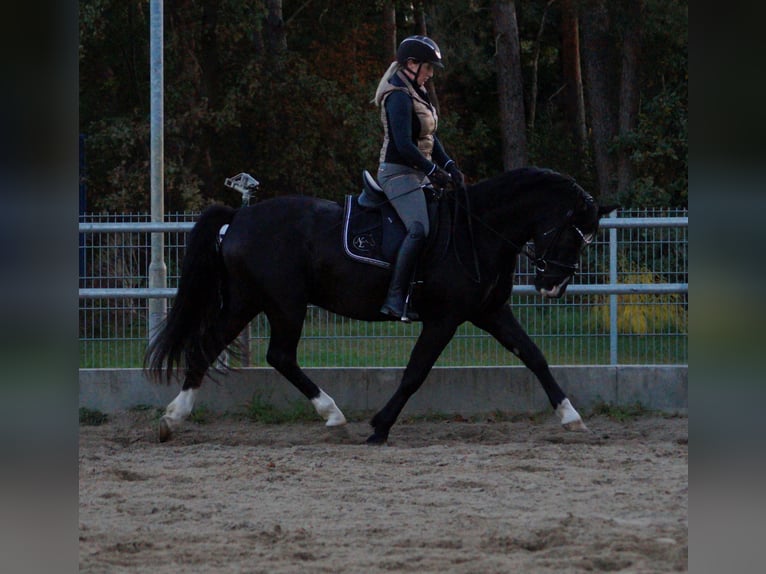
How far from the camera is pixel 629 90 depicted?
23.2 metres

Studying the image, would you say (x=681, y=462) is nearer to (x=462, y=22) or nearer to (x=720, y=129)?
(x=720, y=129)

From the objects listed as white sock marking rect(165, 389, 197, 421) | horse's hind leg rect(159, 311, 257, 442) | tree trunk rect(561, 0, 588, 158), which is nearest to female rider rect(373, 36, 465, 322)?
horse's hind leg rect(159, 311, 257, 442)

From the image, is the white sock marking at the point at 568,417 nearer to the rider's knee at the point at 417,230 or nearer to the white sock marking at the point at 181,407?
the rider's knee at the point at 417,230

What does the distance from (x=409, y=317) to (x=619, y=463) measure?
190 centimetres

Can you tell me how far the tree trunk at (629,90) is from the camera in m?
22.3

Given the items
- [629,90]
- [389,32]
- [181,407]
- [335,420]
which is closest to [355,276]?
[335,420]

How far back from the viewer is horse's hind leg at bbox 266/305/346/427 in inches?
324

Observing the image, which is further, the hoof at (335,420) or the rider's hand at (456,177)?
the hoof at (335,420)

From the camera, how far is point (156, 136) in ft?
34.1

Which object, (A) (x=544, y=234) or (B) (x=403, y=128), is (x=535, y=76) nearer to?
(A) (x=544, y=234)

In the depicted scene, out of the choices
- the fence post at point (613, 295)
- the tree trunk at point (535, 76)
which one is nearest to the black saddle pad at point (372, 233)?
the fence post at point (613, 295)

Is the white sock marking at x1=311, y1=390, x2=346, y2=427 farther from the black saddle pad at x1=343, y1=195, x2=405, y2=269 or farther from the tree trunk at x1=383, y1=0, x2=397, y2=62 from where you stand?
the tree trunk at x1=383, y1=0, x2=397, y2=62

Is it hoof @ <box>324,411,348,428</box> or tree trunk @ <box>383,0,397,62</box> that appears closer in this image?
hoof @ <box>324,411,348,428</box>

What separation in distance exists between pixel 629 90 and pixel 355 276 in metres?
16.5
